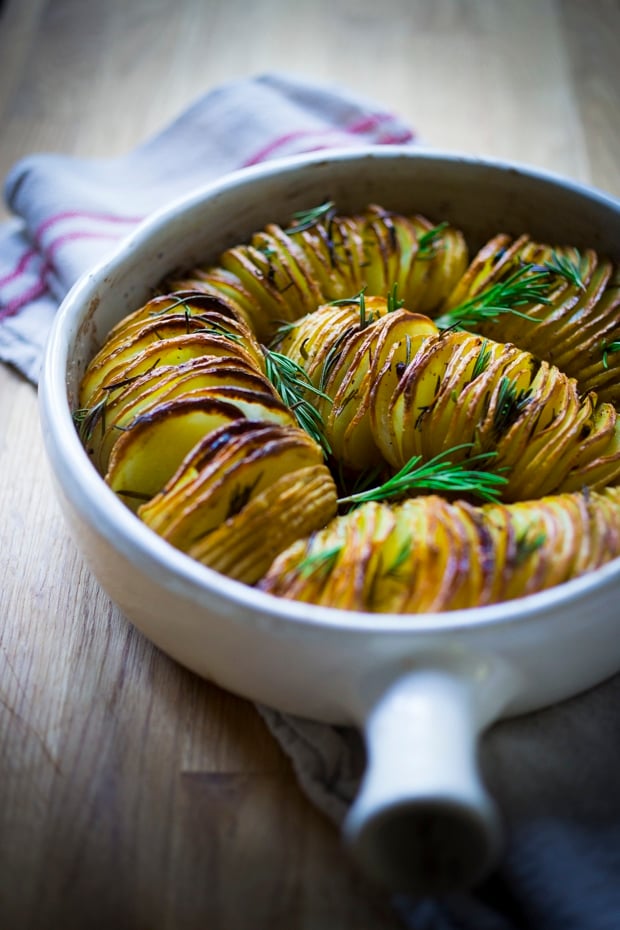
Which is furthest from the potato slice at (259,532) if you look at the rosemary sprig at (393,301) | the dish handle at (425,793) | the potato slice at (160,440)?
the rosemary sprig at (393,301)

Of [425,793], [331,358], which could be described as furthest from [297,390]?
[425,793]

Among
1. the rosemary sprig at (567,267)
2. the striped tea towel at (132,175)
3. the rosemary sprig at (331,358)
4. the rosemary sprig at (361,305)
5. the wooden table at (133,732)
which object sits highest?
the rosemary sprig at (567,267)

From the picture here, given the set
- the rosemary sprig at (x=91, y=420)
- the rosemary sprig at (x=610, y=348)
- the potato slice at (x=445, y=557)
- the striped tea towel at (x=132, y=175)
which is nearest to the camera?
the potato slice at (x=445, y=557)

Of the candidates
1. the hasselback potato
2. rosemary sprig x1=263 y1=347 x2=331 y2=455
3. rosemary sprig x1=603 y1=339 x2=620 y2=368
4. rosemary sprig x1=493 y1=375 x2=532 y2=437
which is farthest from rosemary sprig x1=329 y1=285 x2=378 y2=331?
rosemary sprig x1=603 y1=339 x2=620 y2=368

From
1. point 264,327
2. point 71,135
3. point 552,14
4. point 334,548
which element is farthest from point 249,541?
point 552,14

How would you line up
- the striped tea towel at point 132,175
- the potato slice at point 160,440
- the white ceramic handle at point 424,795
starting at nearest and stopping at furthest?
the white ceramic handle at point 424,795
the potato slice at point 160,440
the striped tea towel at point 132,175

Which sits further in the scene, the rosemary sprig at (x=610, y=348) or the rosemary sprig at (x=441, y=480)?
the rosemary sprig at (x=610, y=348)

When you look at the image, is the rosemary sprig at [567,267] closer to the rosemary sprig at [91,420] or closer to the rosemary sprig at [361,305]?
the rosemary sprig at [361,305]

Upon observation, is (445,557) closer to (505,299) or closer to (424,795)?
(424,795)
